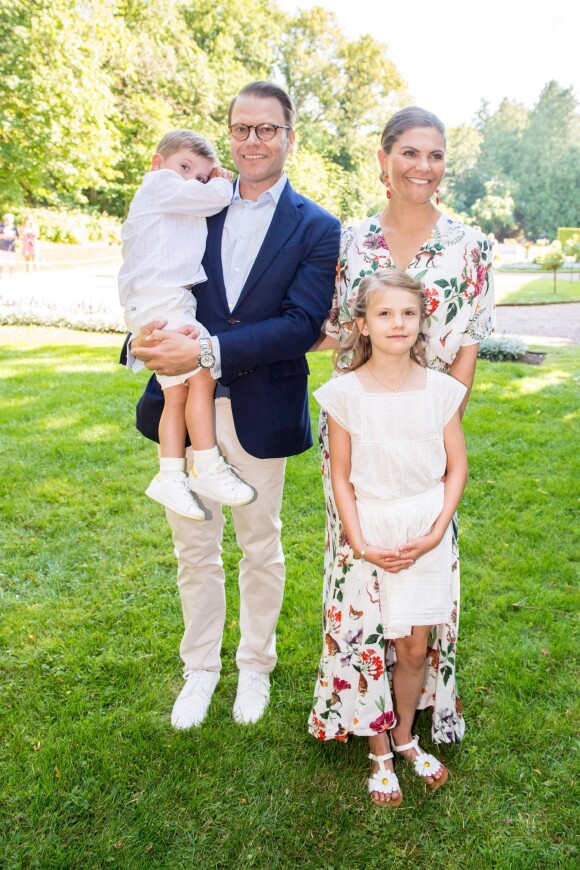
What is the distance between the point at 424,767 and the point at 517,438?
4026mm

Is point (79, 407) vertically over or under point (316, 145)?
under

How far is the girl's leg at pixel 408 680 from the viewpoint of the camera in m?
2.29

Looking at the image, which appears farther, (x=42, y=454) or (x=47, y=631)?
(x=42, y=454)

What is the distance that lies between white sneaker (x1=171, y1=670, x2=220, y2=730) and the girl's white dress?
73 centimetres

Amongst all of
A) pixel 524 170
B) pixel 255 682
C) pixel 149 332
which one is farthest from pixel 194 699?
pixel 524 170

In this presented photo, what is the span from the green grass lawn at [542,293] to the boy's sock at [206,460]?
15.4 meters

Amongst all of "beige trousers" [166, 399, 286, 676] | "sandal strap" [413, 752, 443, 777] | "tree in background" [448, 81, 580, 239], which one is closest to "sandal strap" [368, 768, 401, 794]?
"sandal strap" [413, 752, 443, 777]

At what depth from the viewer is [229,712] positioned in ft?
9.09

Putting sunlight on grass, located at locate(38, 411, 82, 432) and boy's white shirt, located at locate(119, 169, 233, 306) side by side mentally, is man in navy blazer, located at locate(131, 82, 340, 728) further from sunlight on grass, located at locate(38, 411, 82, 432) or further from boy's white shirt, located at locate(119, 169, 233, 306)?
sunlight on grass, located at locate(38, 411, 82, 432)

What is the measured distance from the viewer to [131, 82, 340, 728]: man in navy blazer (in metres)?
2.32

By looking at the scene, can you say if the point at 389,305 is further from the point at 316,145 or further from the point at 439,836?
the point at 316,145

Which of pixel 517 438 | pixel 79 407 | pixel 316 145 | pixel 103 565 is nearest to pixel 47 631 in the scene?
pixel 103 565

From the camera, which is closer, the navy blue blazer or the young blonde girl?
the young blonde girl

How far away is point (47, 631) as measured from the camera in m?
3.27
